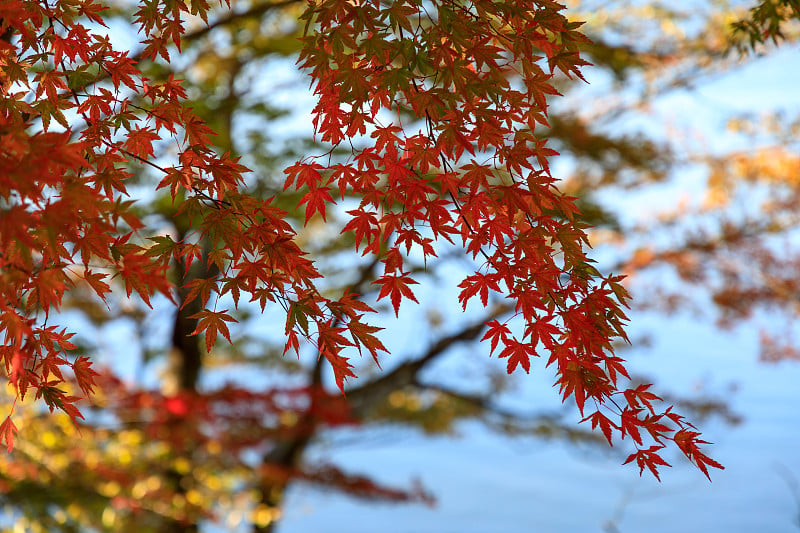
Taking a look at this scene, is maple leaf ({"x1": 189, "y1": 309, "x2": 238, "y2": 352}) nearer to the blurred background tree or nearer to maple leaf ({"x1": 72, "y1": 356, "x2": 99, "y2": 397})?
maple leaf ({"x1": 72, "y1": 356, "x2": 99, "y2": 397})

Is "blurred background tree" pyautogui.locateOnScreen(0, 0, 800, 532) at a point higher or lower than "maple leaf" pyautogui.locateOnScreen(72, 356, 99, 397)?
higher

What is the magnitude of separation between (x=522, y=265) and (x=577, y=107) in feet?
15.3

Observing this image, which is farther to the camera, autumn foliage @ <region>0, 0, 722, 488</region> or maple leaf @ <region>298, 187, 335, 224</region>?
maple leaf @ <region>298, 187, 335, 224</region>

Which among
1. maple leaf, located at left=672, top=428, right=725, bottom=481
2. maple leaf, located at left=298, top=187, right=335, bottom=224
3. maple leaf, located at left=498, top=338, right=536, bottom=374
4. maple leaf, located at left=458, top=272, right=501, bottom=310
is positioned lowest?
maple leaf, located at left=672, top=428, right=725, bottom=481

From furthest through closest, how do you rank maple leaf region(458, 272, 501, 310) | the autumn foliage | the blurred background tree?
the blurred background tree → maple leaf region(458, 272, 501, 310) → the autumn foliage

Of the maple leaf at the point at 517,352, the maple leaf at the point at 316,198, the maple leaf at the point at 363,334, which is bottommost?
the maple leaf at the point at 363,334

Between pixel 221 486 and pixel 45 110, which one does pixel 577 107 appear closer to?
pixel 221 486

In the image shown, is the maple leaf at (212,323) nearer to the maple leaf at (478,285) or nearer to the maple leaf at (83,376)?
the maple leaf at (83,376)

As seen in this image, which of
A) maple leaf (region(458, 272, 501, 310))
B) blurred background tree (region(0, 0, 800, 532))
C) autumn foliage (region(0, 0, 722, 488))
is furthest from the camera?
blurred background tree (region(0, 0, 800, 532))

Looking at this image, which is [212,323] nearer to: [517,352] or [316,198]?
[316,198]

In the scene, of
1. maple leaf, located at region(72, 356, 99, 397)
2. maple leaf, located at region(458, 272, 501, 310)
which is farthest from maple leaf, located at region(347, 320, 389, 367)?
maple leaf, located at region(72, 356, 99, 397)

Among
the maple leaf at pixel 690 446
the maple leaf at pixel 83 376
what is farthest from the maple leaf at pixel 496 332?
the maple leaf at pixel 83 376

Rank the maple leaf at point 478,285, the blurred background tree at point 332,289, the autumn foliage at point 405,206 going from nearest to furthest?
1. the autumn foliage at point 405,206
2. the maple leaf at point 478,285
3. the blurred background tree at point 332,289

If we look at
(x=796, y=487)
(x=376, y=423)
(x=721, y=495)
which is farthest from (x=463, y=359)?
(x=721, y=495)
